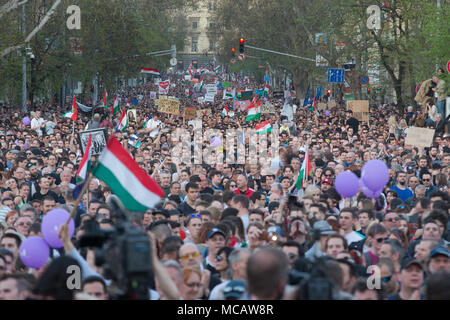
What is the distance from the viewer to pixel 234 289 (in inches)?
246

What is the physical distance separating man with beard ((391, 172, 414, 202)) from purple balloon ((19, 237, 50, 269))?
7509mm

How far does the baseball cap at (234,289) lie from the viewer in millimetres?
6156

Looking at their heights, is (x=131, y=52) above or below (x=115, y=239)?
above

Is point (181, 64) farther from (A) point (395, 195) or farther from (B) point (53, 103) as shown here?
(A) point (395, 195)

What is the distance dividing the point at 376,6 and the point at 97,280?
3302 centimetres

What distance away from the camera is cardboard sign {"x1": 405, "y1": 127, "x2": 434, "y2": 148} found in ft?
56.3

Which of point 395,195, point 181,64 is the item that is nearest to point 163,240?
point 395,195

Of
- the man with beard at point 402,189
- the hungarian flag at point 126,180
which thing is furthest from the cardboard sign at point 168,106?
the hungarian flag at point 126,180

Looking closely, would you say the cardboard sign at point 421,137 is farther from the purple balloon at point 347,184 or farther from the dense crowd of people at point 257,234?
the purple balloon at point 347,184

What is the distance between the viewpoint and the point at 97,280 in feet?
20.2

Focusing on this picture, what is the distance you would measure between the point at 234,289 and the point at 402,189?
819 cm

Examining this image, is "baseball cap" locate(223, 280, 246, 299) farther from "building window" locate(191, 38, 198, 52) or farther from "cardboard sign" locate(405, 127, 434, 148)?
"building window" locate(191, 38, 198, 52)

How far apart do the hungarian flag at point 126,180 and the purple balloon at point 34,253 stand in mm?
1125

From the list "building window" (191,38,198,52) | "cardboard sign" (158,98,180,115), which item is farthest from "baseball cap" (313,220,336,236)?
"building window" (191,38,198,52)
